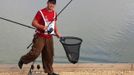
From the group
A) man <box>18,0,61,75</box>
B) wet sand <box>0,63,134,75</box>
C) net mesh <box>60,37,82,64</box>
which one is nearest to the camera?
man <box>18,0,61,75</box>

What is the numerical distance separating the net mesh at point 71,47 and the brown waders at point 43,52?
0.75 ft

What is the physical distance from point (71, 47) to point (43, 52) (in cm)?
48

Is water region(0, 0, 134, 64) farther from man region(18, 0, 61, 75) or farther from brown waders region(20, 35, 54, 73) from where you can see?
man region(18, 0, 61, 75)

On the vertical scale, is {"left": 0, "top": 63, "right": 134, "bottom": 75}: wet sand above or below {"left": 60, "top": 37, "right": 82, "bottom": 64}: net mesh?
below

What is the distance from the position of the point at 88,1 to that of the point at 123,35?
90cm

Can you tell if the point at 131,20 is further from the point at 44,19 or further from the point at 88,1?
the point at 44,19

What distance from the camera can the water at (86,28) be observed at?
24.9 feet

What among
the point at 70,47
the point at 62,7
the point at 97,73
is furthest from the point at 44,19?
the point at 97,73

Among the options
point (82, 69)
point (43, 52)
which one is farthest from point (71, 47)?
point (82, 69)

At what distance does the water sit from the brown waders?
0.85 meters

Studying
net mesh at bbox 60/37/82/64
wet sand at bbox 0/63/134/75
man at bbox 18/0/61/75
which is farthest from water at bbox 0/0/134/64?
man at bbox 18/0/61/75

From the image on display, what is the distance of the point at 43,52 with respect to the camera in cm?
684

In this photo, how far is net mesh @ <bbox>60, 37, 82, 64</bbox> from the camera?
6695 mm

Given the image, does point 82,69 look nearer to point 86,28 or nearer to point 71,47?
point 86,28
